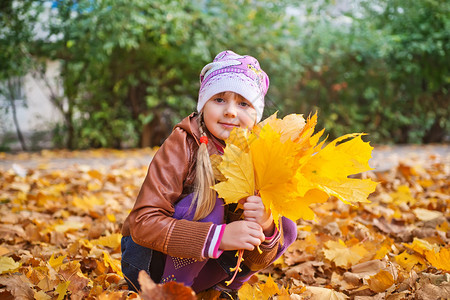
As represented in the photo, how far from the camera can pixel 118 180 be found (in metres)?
3.89

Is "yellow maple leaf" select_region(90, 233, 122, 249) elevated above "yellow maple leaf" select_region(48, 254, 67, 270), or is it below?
below

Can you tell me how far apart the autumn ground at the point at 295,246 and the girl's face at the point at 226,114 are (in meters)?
0.57

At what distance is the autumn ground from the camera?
143 cm

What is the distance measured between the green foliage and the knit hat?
4.40 metres

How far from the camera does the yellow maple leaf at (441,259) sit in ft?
4.83

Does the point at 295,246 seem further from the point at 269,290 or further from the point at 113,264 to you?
the point at 113,264

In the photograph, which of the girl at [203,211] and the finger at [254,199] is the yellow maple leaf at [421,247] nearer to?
the girl at [203,211]

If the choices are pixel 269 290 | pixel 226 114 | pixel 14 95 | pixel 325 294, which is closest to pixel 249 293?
pixel 269 290

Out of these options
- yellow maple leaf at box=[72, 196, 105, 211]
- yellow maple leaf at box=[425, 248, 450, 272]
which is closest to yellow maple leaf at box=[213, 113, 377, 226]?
yellow maple leaf at box=[425, 248, 450, 272]

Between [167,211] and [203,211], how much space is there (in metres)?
0.12

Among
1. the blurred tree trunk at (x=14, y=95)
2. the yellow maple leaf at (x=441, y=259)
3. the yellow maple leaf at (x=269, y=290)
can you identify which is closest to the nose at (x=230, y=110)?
the yellow maple leaf at (x=269, y=290)

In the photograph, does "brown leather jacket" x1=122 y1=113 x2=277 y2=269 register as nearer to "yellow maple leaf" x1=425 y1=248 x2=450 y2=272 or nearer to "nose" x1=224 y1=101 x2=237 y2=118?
"nose" x1=224 y1=101 x2=237 y2=118

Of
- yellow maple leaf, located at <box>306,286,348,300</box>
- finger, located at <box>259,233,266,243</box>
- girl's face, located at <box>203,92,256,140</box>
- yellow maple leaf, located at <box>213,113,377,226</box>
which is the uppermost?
girl's face, located at <box>203,92,256,140</box>

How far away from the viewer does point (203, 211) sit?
133cm
